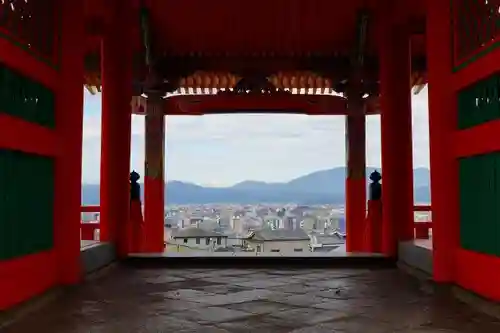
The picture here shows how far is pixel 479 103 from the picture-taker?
3822 millimetres

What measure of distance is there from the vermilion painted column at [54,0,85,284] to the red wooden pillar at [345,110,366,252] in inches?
195

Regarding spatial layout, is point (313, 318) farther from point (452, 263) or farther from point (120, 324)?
point (452, 263)

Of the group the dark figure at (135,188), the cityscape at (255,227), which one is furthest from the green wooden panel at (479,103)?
the dark figure at (135,188)

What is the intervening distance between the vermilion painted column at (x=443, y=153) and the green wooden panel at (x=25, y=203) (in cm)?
287

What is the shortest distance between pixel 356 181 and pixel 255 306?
522 cm

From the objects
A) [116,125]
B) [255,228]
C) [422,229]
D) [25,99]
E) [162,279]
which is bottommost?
[162,279]

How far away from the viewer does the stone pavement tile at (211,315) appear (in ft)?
10.5

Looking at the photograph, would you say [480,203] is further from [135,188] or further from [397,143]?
[135,188]

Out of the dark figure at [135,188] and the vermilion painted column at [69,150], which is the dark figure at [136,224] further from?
the vermilion painted column at [69,150]

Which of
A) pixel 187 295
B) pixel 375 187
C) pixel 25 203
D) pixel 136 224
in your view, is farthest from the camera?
pixel 136 224

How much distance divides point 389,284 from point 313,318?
5.00 ft

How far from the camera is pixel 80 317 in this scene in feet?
10.8

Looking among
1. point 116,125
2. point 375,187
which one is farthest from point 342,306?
point 375,187

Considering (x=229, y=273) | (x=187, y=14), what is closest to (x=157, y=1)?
(x=187, y=14)
